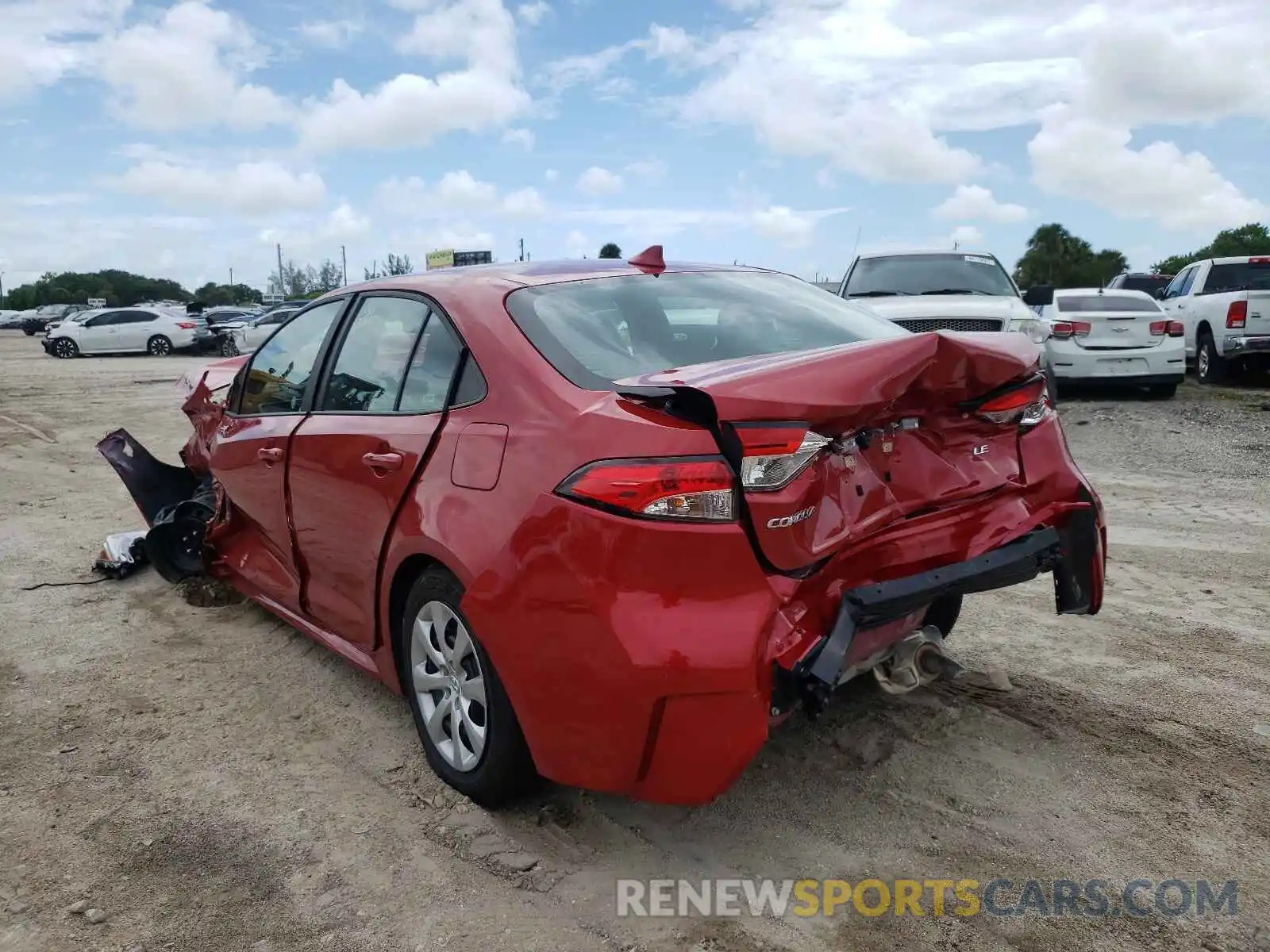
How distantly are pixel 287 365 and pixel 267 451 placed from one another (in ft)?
1.44

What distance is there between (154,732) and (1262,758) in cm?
385

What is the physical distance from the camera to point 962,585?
2805 mm

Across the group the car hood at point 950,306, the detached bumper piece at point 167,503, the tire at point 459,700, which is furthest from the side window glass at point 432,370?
the car hood at point 950,306

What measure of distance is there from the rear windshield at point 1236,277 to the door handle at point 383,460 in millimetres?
14339

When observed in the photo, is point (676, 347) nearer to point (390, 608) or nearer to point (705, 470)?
point (705, 470)

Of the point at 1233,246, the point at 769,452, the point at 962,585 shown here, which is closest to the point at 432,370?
the point at 769,452

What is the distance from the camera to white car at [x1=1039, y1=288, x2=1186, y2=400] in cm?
1170

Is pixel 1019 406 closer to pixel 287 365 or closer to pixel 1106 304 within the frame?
pixel 287 365

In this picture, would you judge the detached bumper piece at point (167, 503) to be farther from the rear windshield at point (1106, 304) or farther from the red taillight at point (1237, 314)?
the red taillight at point (1237, 314)

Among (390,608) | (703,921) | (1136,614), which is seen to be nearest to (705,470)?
(703,921)

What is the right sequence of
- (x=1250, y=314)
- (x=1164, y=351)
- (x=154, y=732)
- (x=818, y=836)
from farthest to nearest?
(x=1250, y=314) < (x=1164, y=351) < (x=154, y=732) < (x=818, y=836)

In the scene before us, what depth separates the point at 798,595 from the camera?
2502mm

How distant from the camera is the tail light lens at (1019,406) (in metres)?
3.01

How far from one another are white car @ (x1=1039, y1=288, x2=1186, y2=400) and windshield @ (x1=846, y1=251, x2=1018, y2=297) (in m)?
1.69
